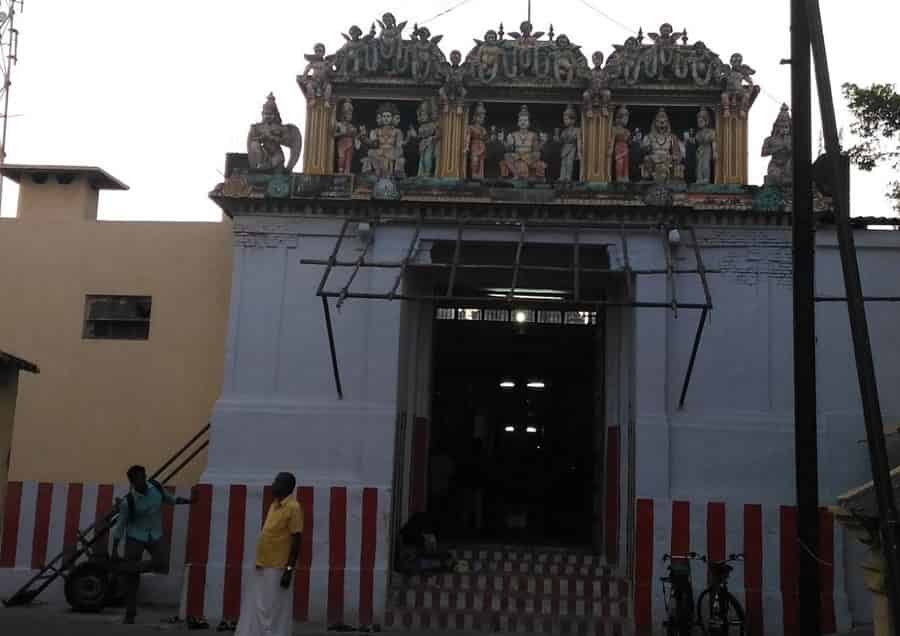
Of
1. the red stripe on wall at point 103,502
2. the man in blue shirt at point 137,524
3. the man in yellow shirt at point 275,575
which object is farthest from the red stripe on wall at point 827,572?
the red stripe on wall at point 103,502

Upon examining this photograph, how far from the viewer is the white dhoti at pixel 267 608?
28.5ft

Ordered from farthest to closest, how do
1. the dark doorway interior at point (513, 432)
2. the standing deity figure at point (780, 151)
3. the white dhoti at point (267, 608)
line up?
1. the dark doorway interior at point (513, 432)
2. the standing deity figure at point (780, 151)
3. the white dhoti at point (267, 608)

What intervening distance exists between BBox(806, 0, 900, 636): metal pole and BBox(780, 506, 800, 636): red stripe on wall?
486cm

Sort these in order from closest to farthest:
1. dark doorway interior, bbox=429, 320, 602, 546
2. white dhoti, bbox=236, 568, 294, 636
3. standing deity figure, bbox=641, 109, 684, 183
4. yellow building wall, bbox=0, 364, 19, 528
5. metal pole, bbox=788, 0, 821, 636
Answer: metal pole, bbox=788, 0, 821, 636
white dhoti, bbox=236, 568, 294, 636
yellow building wall, bbox=0, 364, 19, 528
standing deity figure, bbox=641, 109, 684, 183
dark doorway interior, bbox=429, 320, 602, 546

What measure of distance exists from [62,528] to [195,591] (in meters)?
2.02

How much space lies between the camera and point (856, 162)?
16.5 metres

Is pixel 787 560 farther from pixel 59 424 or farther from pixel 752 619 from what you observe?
pixel 59 424

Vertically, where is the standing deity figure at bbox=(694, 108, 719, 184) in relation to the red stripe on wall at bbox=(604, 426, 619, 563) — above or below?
above

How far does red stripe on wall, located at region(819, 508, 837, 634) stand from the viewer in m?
11.1

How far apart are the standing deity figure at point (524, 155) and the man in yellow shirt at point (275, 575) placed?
5646 mm

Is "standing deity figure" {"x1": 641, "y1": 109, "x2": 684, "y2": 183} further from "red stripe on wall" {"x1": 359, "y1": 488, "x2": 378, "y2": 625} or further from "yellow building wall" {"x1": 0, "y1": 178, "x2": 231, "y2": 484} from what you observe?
"yellow building wall" {"x1": 0, "y1": 178, "x2": 231, "y2": 484}

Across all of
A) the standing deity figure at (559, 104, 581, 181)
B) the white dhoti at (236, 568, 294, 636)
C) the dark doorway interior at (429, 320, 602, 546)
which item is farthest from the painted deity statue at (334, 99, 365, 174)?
the white dhoti at (236, 568, 294, 636)

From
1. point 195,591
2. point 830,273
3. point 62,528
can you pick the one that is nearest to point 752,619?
point 830,273

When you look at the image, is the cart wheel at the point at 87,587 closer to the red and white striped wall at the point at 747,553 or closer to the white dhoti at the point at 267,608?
the white dhoti at the point at 267,608
